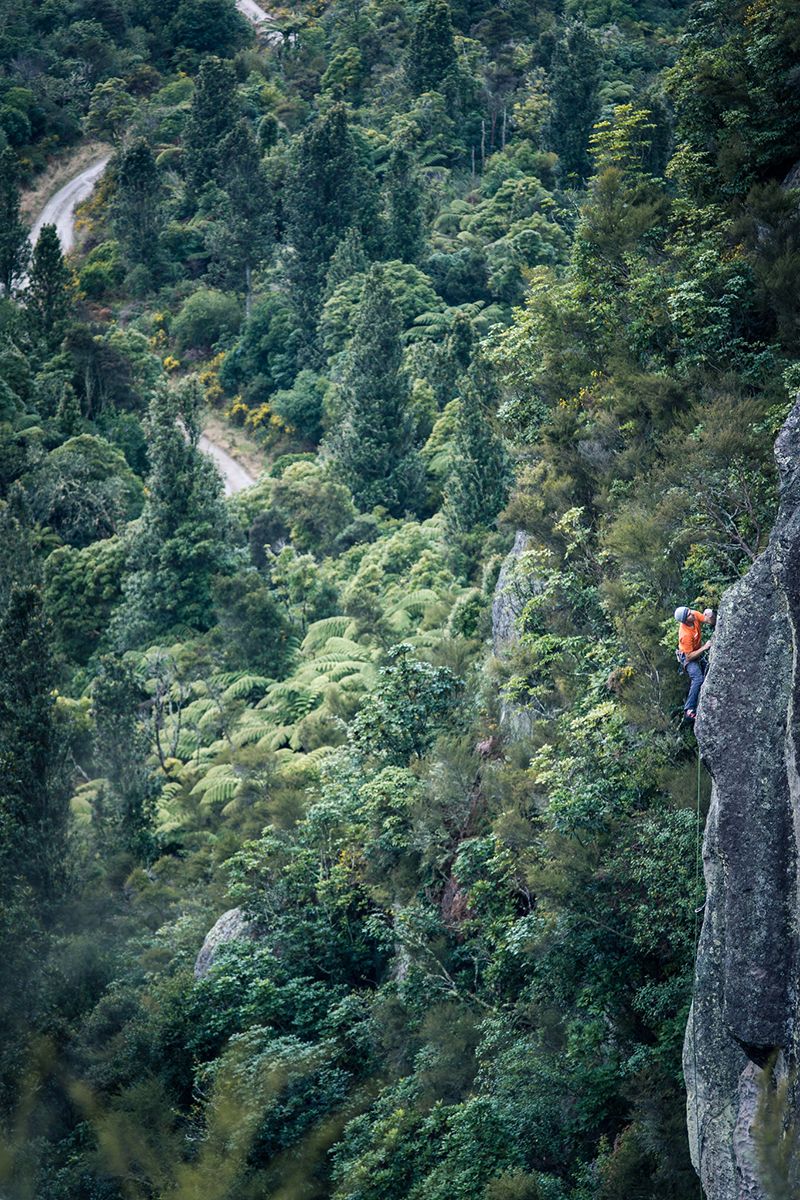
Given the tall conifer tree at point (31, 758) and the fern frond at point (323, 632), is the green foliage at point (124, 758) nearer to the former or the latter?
the tall conifer tree at point (31, 758)

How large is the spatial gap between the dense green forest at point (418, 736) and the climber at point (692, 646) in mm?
828

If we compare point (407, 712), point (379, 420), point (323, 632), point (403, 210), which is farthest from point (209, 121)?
point (407, 712)

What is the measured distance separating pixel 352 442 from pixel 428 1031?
30549mm

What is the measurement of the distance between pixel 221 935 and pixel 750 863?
561 inches

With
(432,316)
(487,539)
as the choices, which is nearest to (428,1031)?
(487,539)

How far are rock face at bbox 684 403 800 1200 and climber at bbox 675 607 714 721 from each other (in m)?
3.38

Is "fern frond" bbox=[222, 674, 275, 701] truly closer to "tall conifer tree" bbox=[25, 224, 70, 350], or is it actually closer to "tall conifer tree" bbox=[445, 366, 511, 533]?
"tall conifer tree" bbox=[445, 366, 511, 533]

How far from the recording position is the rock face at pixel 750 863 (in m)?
8.93

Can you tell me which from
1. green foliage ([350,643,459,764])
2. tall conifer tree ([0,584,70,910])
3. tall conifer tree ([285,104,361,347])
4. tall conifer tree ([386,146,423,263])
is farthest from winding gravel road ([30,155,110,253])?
green foliage ([350,643,459,764])

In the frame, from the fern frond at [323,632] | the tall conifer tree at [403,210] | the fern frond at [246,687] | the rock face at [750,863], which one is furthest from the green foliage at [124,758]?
the tall conifer tree at [403,210]

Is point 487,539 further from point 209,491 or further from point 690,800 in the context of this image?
point 690,800

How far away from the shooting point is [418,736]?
2162cm

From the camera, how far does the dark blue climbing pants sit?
13.5m

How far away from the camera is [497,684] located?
20734 millimetres
